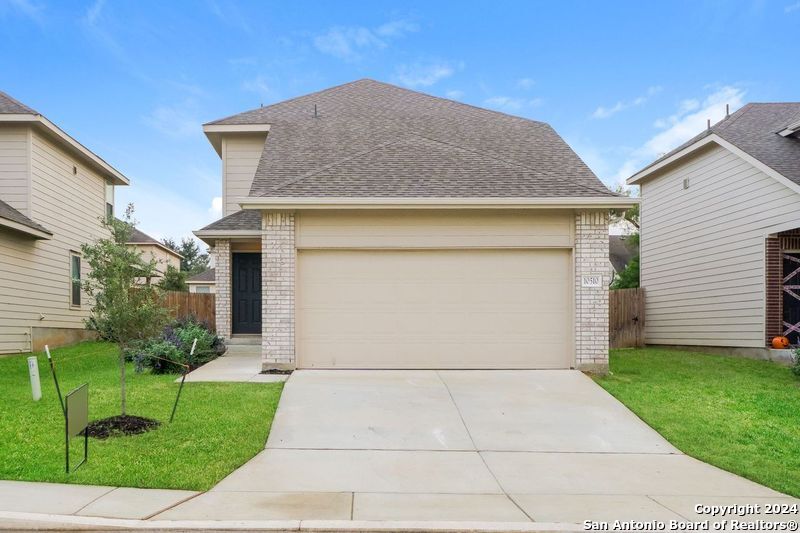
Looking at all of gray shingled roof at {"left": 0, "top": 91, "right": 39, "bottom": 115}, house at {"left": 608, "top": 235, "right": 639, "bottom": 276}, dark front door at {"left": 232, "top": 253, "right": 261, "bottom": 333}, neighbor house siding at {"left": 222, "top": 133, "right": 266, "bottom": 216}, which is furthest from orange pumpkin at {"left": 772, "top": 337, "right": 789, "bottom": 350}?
house at {"left": 608, "top": 235, "right": 639, "bottom": 276}

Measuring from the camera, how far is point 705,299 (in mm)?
15125

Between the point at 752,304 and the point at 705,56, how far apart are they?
8.75m

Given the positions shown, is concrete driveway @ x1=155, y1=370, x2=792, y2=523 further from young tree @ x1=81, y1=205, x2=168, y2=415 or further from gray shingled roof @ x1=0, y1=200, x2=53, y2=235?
gray shingled roof @ x1=0, y1=200, x2=53, y2=235

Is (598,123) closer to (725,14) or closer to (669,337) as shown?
(725,14)

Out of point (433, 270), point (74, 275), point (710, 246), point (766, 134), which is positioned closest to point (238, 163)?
point (74, 275)

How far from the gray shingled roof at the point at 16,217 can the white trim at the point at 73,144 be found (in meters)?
2.14

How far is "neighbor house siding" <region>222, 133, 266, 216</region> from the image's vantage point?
1576 cm

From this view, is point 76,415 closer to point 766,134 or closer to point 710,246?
point 710,246

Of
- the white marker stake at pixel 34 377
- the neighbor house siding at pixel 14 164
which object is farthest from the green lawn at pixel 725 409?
the neighbor house siding at pixel 14 164

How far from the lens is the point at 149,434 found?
648cm

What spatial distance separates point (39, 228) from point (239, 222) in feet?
16.4

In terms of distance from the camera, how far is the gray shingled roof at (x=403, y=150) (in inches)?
425

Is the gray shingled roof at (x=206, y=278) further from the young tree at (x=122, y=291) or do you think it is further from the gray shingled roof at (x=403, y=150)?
the young tree at (x=122, y=291)

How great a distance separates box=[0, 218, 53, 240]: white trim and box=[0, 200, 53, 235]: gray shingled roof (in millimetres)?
57
